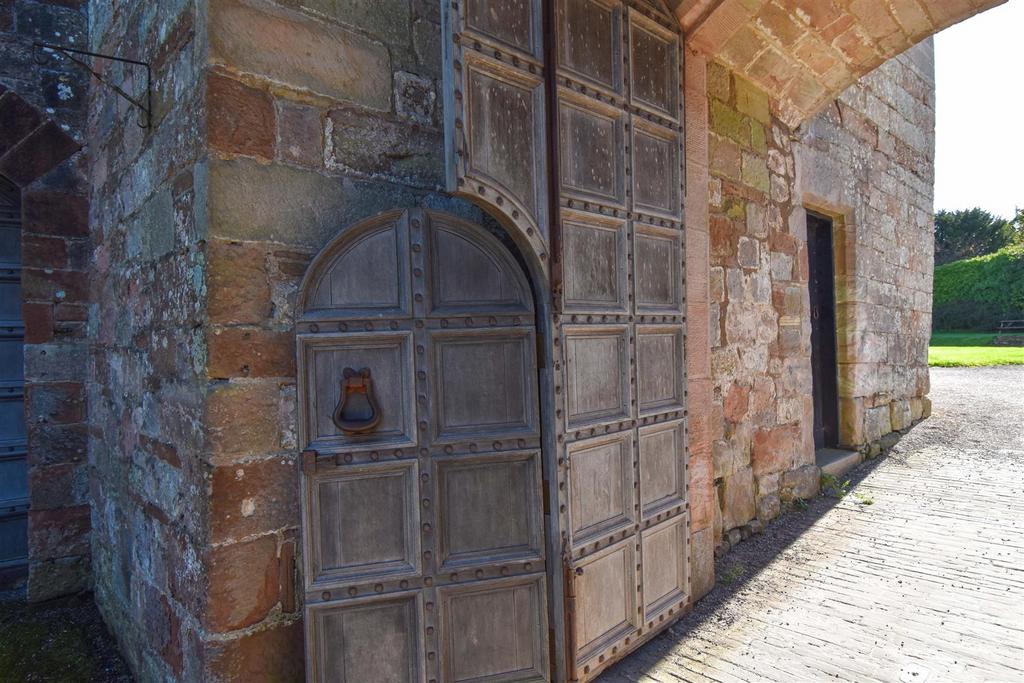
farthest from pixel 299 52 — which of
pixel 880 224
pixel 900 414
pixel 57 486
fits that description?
pixel 900 414

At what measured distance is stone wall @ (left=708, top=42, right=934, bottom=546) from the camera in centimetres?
342

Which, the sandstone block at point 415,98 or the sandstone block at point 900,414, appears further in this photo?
the sandstone block at point 900,414

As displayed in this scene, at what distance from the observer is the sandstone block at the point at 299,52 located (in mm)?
1672

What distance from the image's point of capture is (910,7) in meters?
3.24

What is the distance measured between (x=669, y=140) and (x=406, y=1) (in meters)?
1.30

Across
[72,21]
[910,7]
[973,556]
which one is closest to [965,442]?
[973,556]

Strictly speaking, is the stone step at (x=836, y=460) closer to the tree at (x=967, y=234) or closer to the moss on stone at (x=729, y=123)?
the moss on stone at (x=729, y=123)

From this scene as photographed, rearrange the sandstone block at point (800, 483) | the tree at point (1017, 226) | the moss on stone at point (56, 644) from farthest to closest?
the tree at point (1017, 226)
the sandstone block at point (800, 483)
the moss on stone at point (56, 644)

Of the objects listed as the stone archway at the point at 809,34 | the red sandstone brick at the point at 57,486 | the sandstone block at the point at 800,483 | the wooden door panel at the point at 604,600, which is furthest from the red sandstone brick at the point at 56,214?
the sandstone block at the point at 800,483

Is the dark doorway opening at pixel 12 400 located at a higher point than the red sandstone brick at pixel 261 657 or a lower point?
higher

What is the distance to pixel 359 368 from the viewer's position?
1772mm

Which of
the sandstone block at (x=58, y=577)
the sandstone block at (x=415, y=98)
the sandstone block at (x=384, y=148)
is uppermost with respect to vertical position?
the sandstone block at (x=415, y=98)

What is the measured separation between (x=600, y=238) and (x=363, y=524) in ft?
4.41

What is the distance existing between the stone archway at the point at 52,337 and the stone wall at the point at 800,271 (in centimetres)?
345
